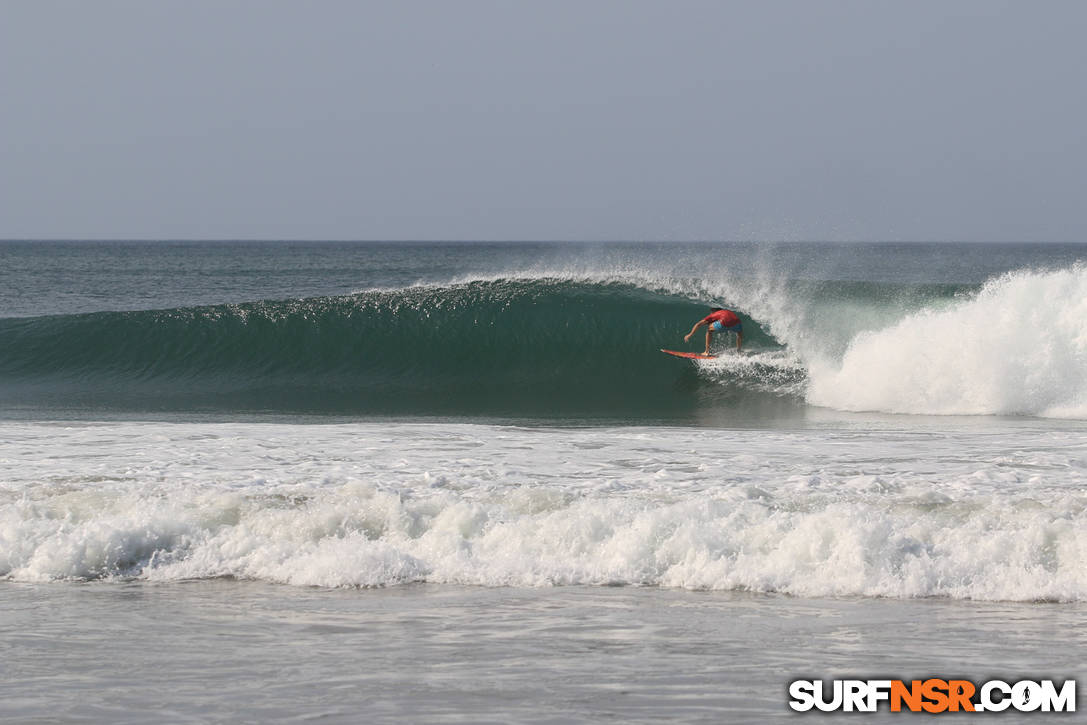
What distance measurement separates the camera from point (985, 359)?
43.0ft

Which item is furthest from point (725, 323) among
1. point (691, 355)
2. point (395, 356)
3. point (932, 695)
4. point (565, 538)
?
point (932, 695)

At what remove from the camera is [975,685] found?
4.32 metres

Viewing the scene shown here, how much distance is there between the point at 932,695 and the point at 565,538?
279 centimetres

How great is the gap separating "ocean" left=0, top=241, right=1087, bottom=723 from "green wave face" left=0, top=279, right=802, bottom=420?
25 cm

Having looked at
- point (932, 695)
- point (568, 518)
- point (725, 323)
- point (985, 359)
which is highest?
point (725, 323)

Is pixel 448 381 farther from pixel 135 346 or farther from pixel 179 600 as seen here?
pixel 179 600

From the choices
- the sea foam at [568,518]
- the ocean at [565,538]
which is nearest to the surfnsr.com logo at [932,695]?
the ocean at [565,538]

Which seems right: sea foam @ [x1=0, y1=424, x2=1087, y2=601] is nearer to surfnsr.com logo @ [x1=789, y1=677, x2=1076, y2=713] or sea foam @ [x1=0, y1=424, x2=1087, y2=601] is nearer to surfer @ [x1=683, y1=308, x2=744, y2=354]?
surfnsr.com logo @ [x1=789, y1=677, x2=1076, y2=713]

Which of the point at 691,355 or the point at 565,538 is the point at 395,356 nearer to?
the point at 691,355

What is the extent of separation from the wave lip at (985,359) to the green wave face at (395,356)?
1129 mm

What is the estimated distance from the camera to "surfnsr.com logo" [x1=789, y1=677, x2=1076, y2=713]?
4.12m

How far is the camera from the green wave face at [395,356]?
14.8 m

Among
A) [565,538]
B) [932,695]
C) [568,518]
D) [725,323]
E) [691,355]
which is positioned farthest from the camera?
[691,355]

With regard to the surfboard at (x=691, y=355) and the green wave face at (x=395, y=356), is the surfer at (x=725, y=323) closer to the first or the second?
the surfboard at (x=691, y=355)
